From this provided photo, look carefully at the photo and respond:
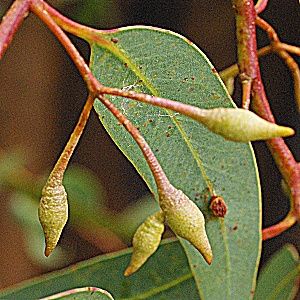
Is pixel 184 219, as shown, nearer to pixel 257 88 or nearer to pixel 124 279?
pixel 257 88

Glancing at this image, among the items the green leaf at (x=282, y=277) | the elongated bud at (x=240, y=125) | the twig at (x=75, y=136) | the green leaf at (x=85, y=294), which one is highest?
the twig at (x=75, y=136)

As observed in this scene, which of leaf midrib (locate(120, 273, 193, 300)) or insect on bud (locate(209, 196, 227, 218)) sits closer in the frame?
insect on bud (locate(209, 196, 227, 218))

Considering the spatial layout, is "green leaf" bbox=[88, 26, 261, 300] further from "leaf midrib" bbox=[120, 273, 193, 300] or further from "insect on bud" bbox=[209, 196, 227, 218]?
"leaf midrib" bbox=[120, 273, 193, 300]

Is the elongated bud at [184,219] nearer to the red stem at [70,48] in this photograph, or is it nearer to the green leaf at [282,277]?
the red stem at [70,48]

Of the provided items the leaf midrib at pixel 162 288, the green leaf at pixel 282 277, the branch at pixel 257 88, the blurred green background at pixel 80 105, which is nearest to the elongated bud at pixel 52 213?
Answer: the branch at pixel 257 88

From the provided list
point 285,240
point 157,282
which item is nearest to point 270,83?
point 285,240

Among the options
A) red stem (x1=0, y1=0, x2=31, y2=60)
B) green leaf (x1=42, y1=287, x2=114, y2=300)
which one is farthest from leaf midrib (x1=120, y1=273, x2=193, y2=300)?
red stem (x1=0, y1=0, x2=31, y2=60)
